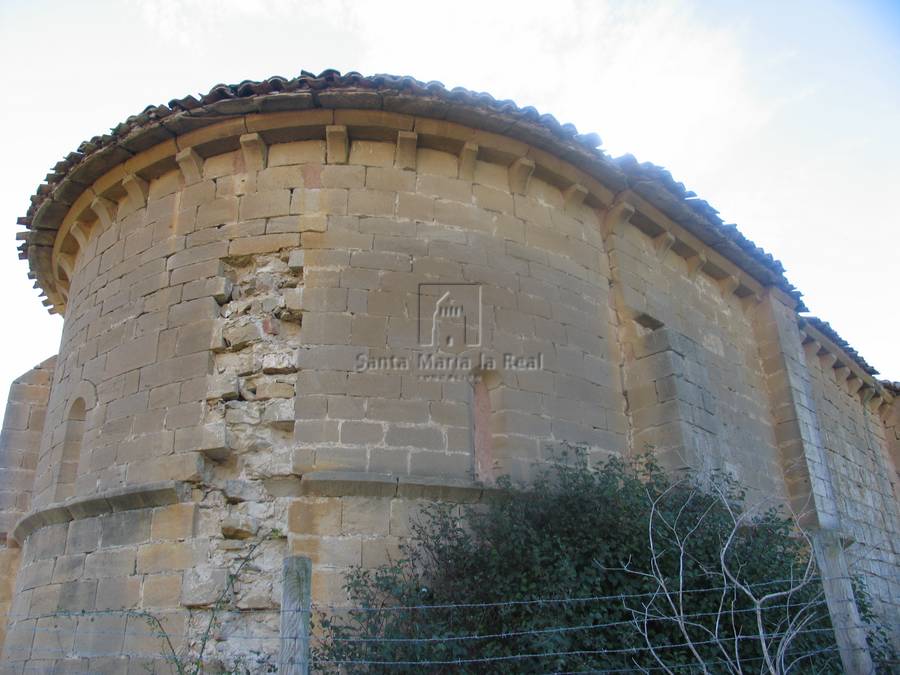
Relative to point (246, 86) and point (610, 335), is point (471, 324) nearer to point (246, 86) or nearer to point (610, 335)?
point (610, 335)

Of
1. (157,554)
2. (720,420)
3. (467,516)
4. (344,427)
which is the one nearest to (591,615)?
(467,516)

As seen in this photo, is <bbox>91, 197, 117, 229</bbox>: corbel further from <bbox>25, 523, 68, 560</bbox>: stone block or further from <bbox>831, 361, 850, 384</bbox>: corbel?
<bbox>831, 361, 850, 384</bbox>: corbel

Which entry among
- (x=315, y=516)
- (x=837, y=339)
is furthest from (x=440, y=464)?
(x=837, y=339)

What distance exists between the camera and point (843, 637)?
3.74 meters

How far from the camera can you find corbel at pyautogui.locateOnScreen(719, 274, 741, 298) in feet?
31.2

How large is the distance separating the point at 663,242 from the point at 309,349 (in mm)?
4454

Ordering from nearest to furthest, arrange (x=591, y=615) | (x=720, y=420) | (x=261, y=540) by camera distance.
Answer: (x=591, y=615) → (x=261, y=540) → (x=720, y=420)

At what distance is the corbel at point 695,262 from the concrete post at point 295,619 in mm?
6909

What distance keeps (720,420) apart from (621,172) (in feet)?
9.53

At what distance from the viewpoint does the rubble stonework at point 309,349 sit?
5.67m

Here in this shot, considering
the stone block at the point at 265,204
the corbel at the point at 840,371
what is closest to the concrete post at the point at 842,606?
the stone block at the point at 265,204

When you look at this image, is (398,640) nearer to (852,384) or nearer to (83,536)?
(83,536)

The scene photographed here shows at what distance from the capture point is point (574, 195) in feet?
25.3

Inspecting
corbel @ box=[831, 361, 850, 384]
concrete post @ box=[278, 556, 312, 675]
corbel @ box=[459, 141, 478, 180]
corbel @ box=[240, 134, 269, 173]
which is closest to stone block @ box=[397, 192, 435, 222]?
corbel @ box=[459, 141, 478, 180]
